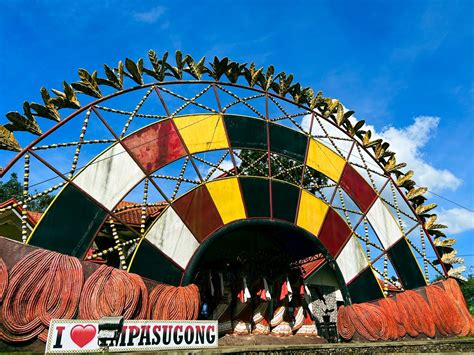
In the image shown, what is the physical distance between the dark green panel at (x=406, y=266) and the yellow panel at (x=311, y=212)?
2738mm

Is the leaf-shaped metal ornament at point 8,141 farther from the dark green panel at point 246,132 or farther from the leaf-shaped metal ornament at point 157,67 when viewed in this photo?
the dark green panel at point 246,132

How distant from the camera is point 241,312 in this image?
11781mm

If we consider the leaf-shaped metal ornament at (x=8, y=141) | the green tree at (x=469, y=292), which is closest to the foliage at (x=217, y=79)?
the leaf-shaped metal ornament at (x=8, y=141)

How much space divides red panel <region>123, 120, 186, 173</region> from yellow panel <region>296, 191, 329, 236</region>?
3.72 metres

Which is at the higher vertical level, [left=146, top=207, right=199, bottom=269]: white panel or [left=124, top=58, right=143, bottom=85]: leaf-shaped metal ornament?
[left=124, top=58, right=143, bottom=85]: leaf-shaped metal ornament

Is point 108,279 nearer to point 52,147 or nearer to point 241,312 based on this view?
point 52,147

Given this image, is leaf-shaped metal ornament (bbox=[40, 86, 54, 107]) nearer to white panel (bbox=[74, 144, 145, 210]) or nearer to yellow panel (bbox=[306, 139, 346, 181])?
white panel (bbox=[74, 144, 145, 210])

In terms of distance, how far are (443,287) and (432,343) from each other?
7.44 ft

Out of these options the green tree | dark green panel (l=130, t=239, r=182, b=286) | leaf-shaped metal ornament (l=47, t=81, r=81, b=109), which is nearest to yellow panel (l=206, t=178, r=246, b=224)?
dark green panel (l=130, t=239, r=182, b=286)

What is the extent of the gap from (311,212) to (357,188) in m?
2.32

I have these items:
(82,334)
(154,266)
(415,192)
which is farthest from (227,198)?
(415,192)

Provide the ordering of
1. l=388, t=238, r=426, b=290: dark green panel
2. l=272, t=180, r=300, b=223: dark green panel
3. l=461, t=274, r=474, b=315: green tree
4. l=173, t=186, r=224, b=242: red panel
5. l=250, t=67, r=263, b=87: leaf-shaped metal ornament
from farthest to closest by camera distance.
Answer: l=461, t=274, r=474, b=315: green tree → l=388, t=238, r=426, b=290: dark green panel → l=250, t=67, r=263, b=87: leaf-shaped metal ornament → l=272, t=180, r=300, b=223: dark green panel → l=173, t=186, r=224, b=242: red panel

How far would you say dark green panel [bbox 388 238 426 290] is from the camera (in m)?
12.0

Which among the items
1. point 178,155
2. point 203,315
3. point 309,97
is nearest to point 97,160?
point 178,155
